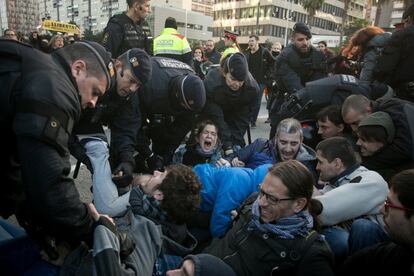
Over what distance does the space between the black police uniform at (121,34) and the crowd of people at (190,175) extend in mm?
938

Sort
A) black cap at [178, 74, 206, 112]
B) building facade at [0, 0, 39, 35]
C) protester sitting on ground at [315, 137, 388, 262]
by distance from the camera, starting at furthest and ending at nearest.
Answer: building facade at [0, 0, 39, 35] < black cap at [178, 74, 206, 112] < protester sitting on ground at [315, 137, 388, 262]

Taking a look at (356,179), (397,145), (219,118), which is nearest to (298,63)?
(219,118)

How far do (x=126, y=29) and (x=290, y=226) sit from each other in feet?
10.2

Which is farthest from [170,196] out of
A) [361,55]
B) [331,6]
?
[331,6]

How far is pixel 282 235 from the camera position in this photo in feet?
5.65

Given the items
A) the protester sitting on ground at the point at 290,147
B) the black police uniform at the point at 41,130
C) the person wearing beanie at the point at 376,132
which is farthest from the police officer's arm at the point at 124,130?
the person wearing beanie at the point at 376,132

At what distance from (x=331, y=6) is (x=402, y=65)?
65.1 meters

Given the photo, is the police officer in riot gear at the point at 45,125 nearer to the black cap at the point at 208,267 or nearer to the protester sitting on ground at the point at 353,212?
the black cap at the point at 208,267

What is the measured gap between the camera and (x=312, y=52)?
490cm

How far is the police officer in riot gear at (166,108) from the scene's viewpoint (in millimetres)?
3016

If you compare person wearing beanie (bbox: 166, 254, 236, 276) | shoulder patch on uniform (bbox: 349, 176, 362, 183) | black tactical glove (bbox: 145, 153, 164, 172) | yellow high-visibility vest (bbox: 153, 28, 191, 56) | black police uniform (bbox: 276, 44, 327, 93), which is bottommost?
black tactical glove (bbox: 145, 153, 164, 172)

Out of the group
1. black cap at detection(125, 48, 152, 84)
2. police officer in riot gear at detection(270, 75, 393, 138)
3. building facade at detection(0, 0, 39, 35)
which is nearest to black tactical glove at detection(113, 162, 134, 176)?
black cap at detection(125, 48, 152, 84)

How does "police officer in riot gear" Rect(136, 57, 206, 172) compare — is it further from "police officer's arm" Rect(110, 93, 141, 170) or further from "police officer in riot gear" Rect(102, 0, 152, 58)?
"police officer in riot gear" Rect(102, 0, 152, 58)

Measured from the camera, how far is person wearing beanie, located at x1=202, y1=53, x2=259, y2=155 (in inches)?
136
